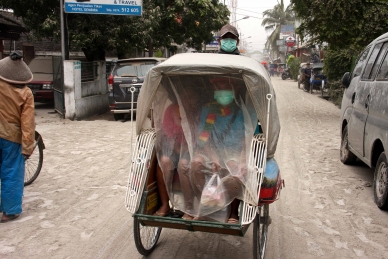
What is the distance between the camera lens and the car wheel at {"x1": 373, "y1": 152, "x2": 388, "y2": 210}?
217 inches

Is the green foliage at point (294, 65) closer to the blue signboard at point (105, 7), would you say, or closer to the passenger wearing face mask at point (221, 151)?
the blue signboard at point (105, 7)

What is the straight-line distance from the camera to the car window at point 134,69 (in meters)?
13.0

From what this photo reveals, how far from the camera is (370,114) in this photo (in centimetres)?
614

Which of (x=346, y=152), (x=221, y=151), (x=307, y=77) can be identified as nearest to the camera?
(x=221, y=151)

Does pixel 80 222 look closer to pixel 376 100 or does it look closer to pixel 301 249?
pixel 301 249

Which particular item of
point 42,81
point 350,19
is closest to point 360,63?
point 350,19

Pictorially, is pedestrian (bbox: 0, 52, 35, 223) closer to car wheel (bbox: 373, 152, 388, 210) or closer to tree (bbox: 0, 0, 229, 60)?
car wheel (bbox: 373, 152, 388, 210)

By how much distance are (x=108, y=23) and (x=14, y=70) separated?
1075 centimetres

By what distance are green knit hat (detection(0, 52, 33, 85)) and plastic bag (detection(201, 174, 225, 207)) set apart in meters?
2.66

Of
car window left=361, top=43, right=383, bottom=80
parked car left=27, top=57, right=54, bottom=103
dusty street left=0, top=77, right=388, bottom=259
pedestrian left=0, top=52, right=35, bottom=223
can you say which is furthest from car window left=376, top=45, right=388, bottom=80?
parked car left=27, top=57, right=54, bottom=103

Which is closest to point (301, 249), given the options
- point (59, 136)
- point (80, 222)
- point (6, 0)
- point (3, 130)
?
point (80, 222)

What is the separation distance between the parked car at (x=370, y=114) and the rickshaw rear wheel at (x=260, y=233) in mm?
2159

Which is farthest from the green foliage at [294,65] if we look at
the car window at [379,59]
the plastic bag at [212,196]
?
the plastic bag at [212,196]

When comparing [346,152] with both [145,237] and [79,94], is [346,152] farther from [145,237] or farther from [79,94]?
[79,94]
